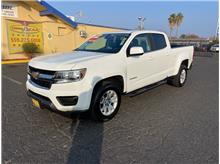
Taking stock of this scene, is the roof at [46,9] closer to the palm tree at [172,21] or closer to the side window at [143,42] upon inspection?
the side window at [143,42]

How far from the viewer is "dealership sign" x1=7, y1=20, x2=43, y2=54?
1384 cm

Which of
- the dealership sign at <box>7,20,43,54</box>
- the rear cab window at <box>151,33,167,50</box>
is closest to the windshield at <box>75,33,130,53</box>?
the rear cab window at <box>151,33,167,50</box>

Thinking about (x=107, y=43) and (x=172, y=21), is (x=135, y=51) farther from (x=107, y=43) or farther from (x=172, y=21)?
(x=172, y=21)

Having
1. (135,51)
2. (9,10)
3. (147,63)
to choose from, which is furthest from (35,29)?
(135,51)

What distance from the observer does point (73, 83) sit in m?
3.55

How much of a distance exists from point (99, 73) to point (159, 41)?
8.94ft

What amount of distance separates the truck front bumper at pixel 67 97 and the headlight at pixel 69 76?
0.09 m

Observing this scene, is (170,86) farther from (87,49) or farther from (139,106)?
(87,49)

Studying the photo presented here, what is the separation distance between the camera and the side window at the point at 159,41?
219 inches

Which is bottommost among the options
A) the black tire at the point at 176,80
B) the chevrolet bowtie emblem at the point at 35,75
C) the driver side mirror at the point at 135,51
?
the black tire at the point at 176,80

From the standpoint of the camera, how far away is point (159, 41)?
19.0ft

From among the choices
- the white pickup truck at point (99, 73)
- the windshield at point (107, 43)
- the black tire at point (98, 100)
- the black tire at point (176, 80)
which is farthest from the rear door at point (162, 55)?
the black tire at point (98, 100)

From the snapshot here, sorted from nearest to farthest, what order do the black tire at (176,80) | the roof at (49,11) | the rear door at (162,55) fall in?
1. the rear door at (162,55)
2. the black tire at (176,80)
3. the roof at (49,11)

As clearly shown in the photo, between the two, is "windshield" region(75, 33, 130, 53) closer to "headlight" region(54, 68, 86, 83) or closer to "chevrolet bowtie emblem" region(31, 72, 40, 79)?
"headlight" region(54, 68, 86, 83)
